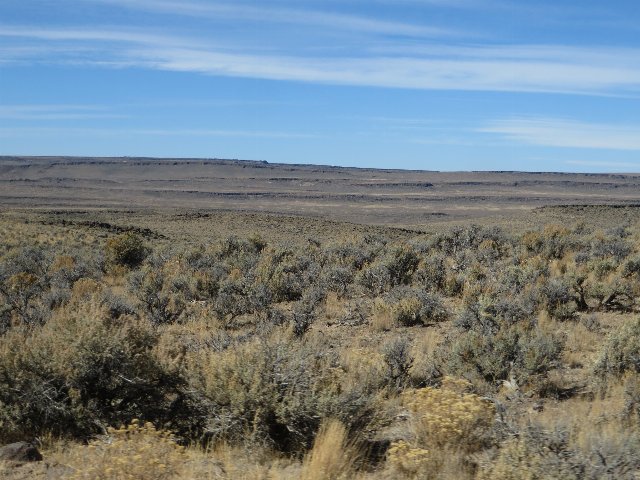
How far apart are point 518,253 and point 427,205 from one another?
10126 centimetres

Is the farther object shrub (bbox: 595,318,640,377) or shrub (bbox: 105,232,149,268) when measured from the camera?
shrub (bbox: 105,232,149,268)

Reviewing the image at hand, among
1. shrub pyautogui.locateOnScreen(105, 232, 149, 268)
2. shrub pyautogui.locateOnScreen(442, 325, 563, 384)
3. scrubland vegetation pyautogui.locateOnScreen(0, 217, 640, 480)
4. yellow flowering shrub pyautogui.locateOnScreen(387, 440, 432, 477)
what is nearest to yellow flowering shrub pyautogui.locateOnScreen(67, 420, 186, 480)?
scrubland vegetation pyautogui.locateOnScreen(0, 217, 640, 480)

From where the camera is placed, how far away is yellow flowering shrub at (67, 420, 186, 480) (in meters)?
4.03

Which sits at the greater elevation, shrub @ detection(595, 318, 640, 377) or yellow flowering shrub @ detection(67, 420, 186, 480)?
shrub @ detection(595, 318, 640, 377)

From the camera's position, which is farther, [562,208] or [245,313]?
[562,208]

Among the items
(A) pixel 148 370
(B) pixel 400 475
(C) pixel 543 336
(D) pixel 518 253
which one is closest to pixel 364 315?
(C) pixel 543 336

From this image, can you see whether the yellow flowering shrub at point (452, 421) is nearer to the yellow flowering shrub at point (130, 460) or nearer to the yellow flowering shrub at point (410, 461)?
the yellow flowering shrub at point (410, 461)

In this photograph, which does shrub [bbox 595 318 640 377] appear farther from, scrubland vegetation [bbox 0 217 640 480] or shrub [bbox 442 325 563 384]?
shrub [bbox 442 325 563 384]

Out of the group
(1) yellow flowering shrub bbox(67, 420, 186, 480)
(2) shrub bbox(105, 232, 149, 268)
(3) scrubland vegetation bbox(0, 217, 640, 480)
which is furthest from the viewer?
(2) shrub bbox(105, 232, 149, 268)

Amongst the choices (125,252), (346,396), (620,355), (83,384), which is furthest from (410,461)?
(125,252)

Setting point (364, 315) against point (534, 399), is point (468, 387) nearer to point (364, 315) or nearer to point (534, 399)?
point (534, 399)

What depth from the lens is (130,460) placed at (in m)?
4.11

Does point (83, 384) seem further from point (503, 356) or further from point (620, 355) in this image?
point (620, 355)

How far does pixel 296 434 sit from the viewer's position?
195 inches
